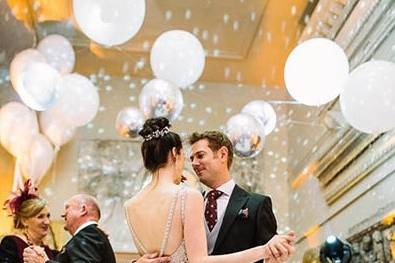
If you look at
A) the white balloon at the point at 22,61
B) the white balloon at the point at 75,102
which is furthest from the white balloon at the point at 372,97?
the white balloon at the point at 22,61

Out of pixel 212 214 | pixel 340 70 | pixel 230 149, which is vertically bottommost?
pixel 212 214

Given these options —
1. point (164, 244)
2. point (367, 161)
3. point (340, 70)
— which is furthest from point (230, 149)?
point (367, 161)

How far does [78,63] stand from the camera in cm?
654

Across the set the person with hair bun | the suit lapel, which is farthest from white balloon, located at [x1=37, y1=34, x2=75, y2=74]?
the suit lapel

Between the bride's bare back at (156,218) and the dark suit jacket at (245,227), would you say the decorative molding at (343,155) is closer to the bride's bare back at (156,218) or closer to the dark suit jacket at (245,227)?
the dark suit jacket at (245,227)

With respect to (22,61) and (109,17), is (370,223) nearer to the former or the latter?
(109,17)

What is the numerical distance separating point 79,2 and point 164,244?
2393mm

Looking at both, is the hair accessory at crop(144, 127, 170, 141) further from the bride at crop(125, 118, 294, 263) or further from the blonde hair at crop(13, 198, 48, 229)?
the blonde hair at crop(13, 198, 48, 229)

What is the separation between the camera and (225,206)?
2088mm

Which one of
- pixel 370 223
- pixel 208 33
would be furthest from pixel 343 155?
pixel 208 33

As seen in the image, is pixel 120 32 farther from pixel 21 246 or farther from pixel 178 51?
pixel 21 246

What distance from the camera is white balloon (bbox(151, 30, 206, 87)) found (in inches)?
166

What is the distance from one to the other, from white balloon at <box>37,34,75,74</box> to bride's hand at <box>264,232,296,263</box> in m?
3.70

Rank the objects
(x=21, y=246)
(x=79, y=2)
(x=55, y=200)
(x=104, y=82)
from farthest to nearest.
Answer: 1. (x=104, y=82)
2. (x=55, y=200)
3. (x=79, y=2)
4. (x=21, y=246)
